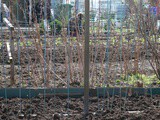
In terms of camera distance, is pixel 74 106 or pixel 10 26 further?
pixel 10 26

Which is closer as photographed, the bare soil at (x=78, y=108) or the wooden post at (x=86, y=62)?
the wooden post at (x=86, y=62)

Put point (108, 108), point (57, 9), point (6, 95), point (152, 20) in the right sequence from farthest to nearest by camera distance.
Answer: point (57, 9) < point (152, 20) < point (6, 95) < point (108, 108)

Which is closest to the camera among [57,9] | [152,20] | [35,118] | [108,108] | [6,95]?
[35,118]

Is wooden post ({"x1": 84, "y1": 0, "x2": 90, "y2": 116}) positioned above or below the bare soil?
above

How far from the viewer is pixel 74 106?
4.90m

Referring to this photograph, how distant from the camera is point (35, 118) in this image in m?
4.42

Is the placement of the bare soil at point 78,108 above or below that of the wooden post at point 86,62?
below

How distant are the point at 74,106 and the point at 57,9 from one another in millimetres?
1808

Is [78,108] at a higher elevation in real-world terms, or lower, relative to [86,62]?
lower

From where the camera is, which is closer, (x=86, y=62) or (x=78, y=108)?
(x=86, y=62)

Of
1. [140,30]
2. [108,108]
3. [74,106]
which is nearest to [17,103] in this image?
[74,106]

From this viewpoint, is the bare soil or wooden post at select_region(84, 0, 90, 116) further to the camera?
the bare soil

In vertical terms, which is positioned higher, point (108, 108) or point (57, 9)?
point (57, 9)

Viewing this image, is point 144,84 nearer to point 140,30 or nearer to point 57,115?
point 140,30
